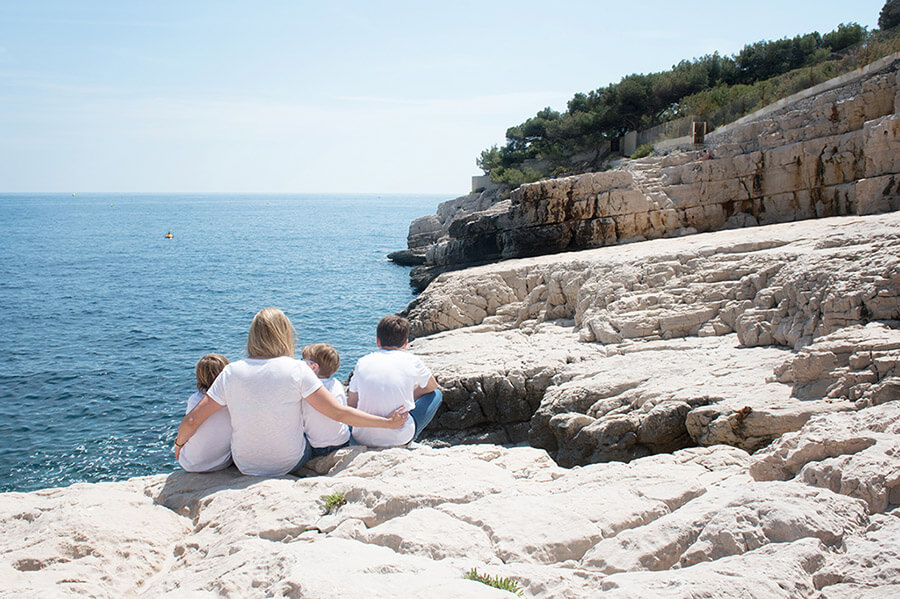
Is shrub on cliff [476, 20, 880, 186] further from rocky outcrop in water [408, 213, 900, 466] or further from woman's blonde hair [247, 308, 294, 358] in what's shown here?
woman's blonde hair [247, 308, 294, 358]

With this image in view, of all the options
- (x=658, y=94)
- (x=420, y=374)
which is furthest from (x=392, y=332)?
(x=658, y=94)

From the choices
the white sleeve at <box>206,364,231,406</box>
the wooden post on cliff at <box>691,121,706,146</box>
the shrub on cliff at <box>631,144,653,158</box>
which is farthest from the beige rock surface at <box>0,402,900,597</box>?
the shrub on cliff at <box>631,144,653,158</box>

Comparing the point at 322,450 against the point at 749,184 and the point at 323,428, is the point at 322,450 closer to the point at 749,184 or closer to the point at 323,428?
the point at 323,428

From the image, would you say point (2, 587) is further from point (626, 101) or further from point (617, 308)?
point (626, 101)

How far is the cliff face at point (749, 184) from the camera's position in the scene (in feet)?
63.3

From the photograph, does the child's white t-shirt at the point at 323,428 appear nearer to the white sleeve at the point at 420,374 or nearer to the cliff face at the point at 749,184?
the white sleeve at the point at 420,374

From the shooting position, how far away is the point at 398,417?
621 centimetres

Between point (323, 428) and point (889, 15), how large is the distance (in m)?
59.6

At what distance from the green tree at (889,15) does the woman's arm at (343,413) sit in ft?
188

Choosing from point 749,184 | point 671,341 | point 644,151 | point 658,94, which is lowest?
point 671,341

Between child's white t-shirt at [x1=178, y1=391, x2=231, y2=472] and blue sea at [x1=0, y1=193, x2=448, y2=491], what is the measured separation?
3061 millimetres

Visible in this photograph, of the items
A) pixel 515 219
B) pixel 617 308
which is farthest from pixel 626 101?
pixel 617 308

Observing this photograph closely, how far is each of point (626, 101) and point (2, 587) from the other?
54.0 metres

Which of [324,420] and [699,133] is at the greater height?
[699,133]
